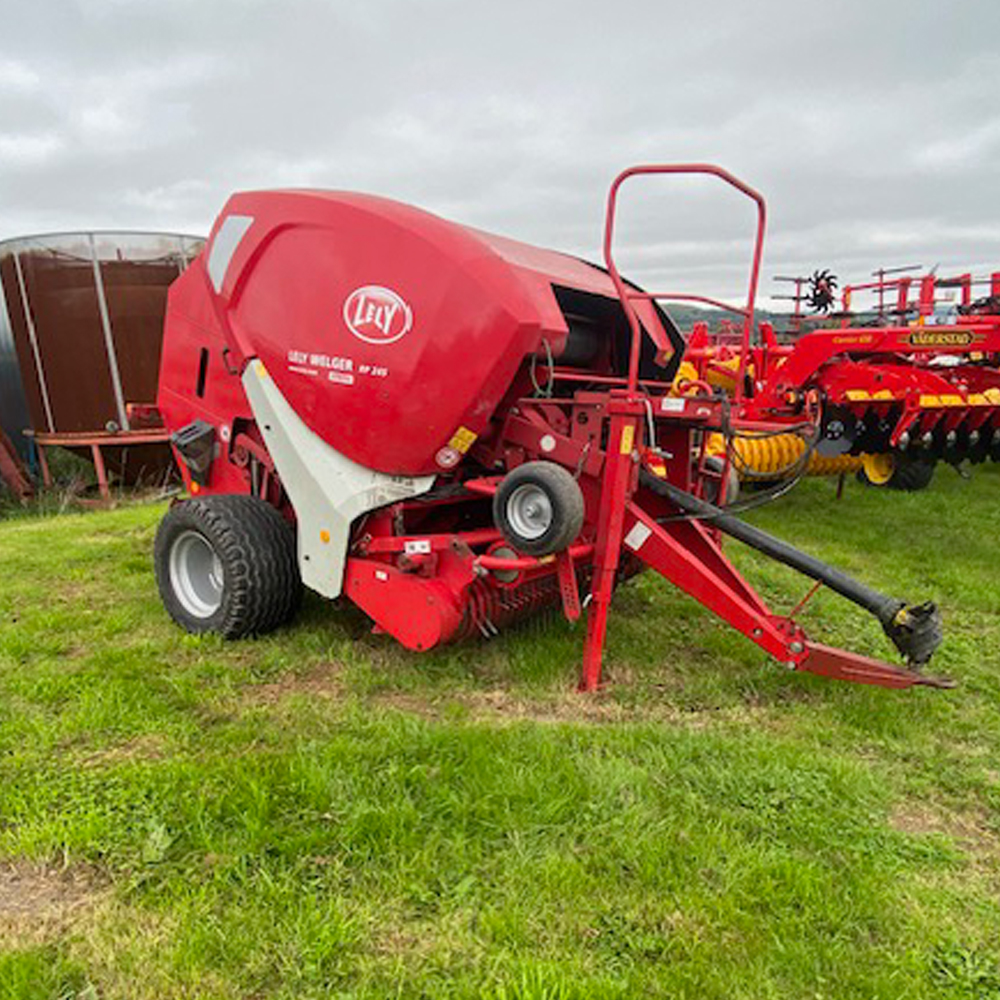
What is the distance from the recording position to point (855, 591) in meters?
3.41

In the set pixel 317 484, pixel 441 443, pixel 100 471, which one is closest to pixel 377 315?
pixel 441 443

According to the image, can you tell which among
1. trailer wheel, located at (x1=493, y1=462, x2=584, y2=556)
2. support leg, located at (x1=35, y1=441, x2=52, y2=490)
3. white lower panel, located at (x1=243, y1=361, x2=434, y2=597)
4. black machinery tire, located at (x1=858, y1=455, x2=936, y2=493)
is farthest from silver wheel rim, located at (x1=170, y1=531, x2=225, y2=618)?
support leg, located at (x1=35, y1=441, x2=52, y2=490)

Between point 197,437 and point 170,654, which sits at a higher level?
point 197,437

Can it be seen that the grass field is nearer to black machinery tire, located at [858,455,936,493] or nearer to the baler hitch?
the baler hitch

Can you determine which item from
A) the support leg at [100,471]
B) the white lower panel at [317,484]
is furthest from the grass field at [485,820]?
the support leg at [100,471]

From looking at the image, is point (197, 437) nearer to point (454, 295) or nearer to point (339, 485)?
point (339, 485)

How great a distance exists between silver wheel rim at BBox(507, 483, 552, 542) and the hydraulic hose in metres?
0.66

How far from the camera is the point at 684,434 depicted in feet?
13.7

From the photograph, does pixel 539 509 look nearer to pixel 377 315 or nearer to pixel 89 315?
pixel 377 315

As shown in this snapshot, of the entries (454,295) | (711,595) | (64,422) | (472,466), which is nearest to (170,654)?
(472,466)

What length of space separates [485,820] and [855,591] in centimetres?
182

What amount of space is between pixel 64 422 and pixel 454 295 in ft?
26.0

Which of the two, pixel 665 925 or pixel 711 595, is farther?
pixel 711 595

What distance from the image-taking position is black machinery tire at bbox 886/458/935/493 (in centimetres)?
838
